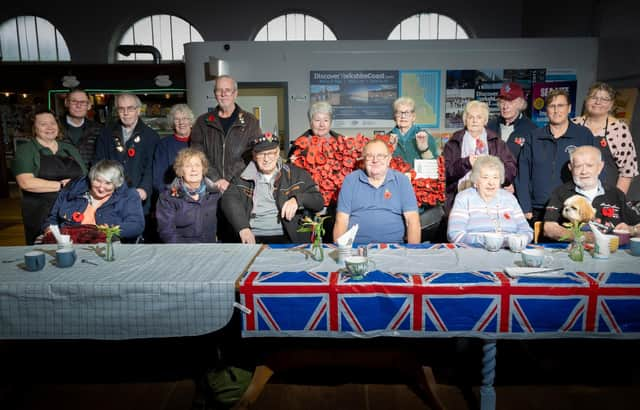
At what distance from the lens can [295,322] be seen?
69.9 inches

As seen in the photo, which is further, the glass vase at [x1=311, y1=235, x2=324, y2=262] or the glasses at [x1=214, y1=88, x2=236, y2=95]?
the glasses at [x1=214, y1=88, x2=236, y2=95]

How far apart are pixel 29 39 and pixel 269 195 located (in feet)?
32.2

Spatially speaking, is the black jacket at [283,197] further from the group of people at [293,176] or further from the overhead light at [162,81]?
the overhead light at [162,81]

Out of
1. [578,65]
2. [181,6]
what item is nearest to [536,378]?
[578,65]

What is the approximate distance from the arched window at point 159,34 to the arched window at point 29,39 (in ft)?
4.52

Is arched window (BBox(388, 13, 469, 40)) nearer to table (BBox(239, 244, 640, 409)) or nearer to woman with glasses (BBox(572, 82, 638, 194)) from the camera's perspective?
woman with glasses (BBox(572, 82, 638, 194))

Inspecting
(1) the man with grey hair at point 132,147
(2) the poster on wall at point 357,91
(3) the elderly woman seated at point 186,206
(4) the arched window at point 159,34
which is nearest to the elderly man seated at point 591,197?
(3) the elderly woman seated at point 186,206

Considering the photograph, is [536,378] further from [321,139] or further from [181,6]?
[181,6]

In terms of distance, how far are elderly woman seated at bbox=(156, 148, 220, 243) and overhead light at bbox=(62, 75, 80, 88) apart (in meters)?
6.72

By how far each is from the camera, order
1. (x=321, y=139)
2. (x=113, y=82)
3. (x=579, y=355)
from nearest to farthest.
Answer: (x=579, y=355), (x=321, y=139), (x=113, y=82)

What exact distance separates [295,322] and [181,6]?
9735 mm

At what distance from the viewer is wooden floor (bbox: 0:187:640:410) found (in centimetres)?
206

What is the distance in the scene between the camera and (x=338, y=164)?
3010 millimetres

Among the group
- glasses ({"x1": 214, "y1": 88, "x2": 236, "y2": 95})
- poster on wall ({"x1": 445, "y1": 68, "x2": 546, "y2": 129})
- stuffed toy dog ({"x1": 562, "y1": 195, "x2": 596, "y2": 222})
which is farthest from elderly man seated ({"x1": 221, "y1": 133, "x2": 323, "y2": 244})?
poster on wall ({"x1": 445, "y1": 68, "x2": 546, "y2": 129})
